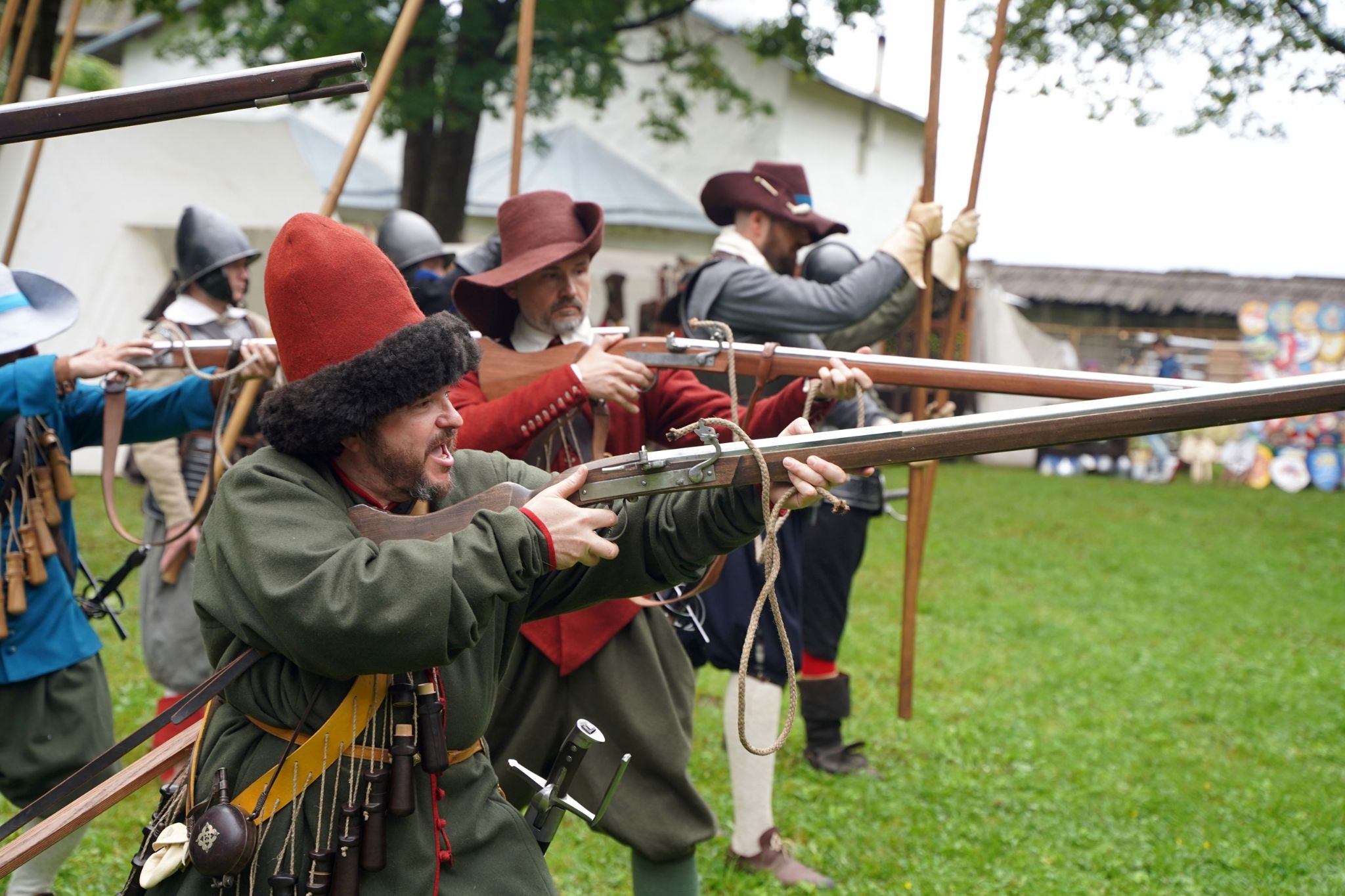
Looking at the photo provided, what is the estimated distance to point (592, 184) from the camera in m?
22.1

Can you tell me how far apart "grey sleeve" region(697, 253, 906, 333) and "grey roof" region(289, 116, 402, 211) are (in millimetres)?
14436

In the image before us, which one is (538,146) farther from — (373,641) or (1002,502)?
(373,641)

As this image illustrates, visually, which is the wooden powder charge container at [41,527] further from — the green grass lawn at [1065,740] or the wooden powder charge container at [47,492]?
the green grass lawn at [1065,740]

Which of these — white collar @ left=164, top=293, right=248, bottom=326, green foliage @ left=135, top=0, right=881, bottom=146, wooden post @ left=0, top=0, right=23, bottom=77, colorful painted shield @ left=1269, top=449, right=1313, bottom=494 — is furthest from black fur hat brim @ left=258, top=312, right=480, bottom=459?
colorful painted shield @ left=1269, top=449, right=1313, bottom=494

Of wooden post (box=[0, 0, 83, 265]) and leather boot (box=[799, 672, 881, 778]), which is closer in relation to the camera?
leather boot (box=[799, 672, 881, 778])

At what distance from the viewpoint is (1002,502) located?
1577cm

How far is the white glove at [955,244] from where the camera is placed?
14.6 ft

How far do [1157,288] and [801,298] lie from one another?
21756 millimetres

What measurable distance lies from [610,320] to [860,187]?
9.65 meters

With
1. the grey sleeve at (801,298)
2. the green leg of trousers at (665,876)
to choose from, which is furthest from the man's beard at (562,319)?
the green leg of trousers at (665,876)

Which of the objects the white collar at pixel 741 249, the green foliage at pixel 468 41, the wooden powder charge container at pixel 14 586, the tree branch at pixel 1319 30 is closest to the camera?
the wooden powder charge container at pixel 14 586

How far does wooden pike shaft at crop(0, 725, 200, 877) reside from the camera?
8.61ft

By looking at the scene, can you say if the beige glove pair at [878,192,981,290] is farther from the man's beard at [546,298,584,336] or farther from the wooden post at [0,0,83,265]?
the wooden post at [0,0,83,265]

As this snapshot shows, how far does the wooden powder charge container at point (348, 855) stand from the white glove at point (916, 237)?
109 inches
